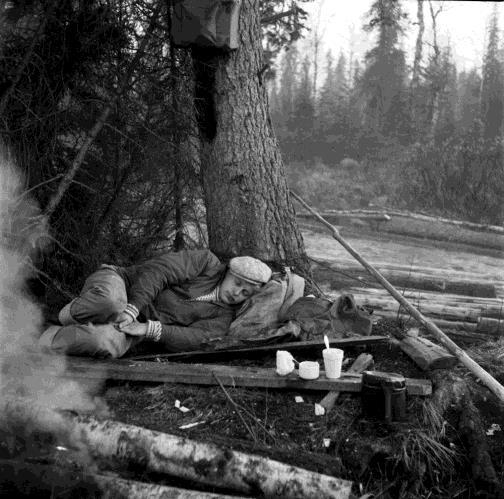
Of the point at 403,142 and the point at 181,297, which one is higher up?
the point at 403,142

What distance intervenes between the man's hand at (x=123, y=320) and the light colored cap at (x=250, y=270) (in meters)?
0.97

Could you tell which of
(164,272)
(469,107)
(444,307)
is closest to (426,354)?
(164,272)

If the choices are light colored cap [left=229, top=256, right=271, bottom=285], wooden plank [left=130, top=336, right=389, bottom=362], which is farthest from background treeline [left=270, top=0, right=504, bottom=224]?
light colored cap [left=229, top=256, right=271, bottom=285]

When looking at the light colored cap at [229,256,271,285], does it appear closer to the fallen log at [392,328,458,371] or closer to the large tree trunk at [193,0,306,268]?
the large tree trunk at [193,0,306,268]

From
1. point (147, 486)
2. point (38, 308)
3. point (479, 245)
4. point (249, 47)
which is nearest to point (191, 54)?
point (249, 47)

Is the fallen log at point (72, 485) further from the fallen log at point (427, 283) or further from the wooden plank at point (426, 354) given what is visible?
the fallen log at point (427, 283)

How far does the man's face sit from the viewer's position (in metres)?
4.63

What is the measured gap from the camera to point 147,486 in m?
2.65

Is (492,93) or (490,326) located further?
(492,93)

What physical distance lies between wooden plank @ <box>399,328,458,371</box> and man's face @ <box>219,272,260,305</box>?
1.35 meters

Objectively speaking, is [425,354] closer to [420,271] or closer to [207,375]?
[207,375]

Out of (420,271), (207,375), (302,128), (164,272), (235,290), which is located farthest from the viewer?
(302,128)

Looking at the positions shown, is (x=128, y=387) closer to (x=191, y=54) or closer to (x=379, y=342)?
(x=379, y=342)

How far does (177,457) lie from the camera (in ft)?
9.53
